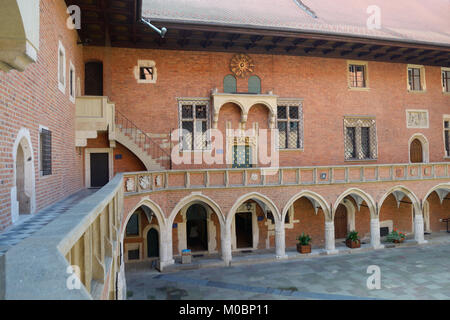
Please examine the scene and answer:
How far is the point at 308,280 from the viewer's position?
12914 mm

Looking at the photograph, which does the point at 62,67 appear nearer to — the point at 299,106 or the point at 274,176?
the point at 274,176

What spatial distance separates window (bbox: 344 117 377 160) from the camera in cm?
1892

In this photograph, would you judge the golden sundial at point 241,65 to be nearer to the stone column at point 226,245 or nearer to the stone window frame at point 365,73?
the stone window frame at point 365,73

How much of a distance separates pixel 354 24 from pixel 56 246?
68.0 ft

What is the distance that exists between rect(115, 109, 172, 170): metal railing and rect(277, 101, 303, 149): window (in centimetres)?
635

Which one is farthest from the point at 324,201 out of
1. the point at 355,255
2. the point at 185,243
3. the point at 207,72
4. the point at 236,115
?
the point at 207,72

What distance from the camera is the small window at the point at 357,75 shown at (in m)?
19.2

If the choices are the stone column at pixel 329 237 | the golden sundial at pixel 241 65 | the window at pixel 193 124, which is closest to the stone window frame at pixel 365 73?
the golden sundial at pixel 241 65

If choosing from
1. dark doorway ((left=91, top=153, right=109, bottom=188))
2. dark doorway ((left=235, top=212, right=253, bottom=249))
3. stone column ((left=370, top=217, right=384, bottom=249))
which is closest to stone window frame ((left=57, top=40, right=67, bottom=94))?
dark doorway ((left=91, top=153, right=109, bottom=188))

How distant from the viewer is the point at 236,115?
1716 cm

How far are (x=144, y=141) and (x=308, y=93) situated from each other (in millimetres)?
9563

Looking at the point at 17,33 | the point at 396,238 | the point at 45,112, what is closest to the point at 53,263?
the point at 17,33

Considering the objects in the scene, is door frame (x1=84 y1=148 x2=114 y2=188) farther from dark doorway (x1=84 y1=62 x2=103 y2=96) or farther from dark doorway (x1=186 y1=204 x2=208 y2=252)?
dark doorway (x1=186 y1=204 x2=208 y2=252)

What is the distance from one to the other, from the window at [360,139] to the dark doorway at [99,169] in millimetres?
13458
